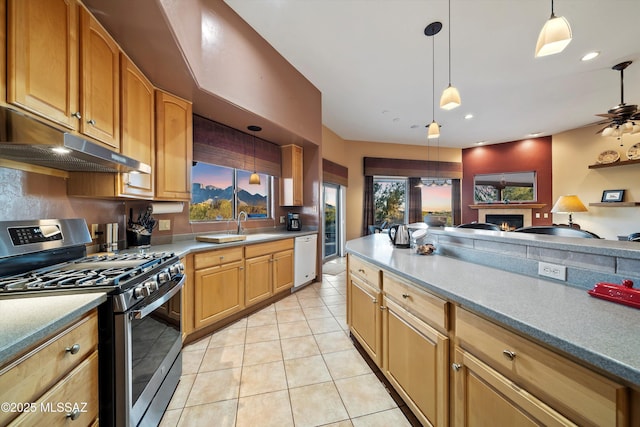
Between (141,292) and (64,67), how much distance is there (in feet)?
4.19

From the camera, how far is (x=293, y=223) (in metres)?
3.78

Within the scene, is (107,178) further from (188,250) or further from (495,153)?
(495,153)

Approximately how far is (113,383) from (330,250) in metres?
4.99

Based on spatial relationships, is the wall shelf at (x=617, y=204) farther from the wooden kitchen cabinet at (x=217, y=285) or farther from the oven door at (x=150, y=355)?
the oven door at (x=150, y=355)

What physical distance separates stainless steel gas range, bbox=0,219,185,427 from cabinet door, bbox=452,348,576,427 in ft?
4.78

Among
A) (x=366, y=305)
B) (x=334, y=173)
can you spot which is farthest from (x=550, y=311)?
(x=334, y=173)

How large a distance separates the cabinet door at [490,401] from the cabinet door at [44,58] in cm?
222

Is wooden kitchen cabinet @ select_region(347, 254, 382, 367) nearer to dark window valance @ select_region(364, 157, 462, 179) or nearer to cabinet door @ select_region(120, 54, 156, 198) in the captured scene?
cabinet door @ select_region(120, 54, 156, 198)

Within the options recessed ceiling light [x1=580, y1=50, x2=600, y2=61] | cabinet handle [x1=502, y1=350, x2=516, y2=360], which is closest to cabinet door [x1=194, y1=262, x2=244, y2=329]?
cabinet handle [x1=502, y1=350, x2=516, y2=360]

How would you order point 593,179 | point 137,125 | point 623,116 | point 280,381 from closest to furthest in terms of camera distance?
point 280,381, point 137,125, point 623,116, point 593,179

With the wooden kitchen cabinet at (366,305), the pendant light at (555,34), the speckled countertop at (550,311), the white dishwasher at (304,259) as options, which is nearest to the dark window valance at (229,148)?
the white dishwasher at (304,259)

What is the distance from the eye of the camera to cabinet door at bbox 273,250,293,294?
3.05 meters

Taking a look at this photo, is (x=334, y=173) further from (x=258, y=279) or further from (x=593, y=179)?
(x=593, y=179)

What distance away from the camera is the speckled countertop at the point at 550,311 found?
1.93 ft
